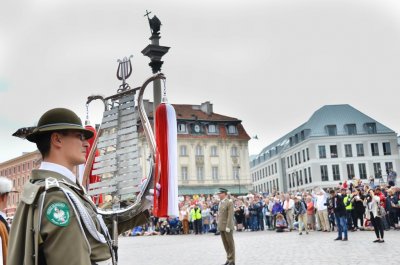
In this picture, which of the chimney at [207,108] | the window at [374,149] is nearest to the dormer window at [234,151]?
the chimney at [207,108]

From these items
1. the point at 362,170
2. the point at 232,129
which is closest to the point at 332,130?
the point at 362,170

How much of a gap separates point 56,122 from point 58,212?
0.68m

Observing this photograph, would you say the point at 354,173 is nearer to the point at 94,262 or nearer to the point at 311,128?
the point at 311,128

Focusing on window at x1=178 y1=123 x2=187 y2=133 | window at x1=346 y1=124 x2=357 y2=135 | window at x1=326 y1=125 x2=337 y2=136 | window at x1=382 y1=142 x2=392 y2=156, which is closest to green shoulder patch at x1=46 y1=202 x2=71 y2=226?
window at x1=178 y1=123 x2=187 y2=133

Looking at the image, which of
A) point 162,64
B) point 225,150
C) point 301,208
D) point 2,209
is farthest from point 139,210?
point 225,150

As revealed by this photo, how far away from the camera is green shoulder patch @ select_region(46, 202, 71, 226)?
95.2 inches

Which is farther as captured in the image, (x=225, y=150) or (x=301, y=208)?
(x=225, y=150)

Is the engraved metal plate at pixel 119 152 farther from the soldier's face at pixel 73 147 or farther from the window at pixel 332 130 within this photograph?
the window at pixel 332 130

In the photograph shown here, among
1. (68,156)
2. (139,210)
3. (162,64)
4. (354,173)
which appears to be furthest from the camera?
(354,173)

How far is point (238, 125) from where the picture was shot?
236ft

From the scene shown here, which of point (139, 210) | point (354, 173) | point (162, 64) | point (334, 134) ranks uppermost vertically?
point (334, 134)

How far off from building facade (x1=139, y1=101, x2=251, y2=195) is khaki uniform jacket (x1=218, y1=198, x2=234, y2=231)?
53.7 m

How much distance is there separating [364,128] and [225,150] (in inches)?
1004

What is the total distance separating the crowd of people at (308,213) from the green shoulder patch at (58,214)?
46.5ft
